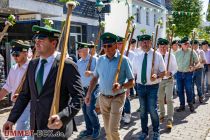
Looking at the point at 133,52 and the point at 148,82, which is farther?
the point at 133,52

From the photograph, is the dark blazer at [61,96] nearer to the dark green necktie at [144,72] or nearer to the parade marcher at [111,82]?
the parade marcher at [111,82]

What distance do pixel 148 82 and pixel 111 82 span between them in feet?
3.93

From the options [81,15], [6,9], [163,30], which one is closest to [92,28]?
[81,15]

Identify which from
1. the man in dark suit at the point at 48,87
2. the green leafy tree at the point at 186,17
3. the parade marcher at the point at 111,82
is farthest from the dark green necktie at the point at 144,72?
the green leafy tree at the point at 186,17

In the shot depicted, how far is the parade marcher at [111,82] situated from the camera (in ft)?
16.9

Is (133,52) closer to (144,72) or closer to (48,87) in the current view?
(144,72)

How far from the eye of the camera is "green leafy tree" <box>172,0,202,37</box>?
32.1m

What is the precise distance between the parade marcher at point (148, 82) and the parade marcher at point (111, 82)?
963 mm

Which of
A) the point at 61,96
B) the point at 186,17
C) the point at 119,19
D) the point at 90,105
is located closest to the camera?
the point at 61,96

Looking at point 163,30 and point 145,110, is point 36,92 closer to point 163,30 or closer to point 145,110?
point 145,110

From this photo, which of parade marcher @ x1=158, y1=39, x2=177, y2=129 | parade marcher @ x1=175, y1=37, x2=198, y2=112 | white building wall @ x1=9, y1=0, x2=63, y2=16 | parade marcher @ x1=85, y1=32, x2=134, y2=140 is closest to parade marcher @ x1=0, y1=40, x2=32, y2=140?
parade marcher @ x1=85, y1=32, x2=134, y2=140

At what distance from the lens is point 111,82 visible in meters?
5.27

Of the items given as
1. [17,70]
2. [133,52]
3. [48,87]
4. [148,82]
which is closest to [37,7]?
[133,52]

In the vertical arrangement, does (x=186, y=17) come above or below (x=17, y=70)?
above
